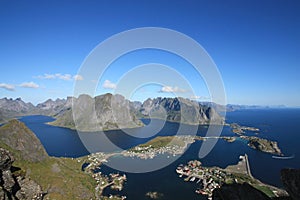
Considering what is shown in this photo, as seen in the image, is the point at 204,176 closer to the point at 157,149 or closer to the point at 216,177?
the point at 216,177

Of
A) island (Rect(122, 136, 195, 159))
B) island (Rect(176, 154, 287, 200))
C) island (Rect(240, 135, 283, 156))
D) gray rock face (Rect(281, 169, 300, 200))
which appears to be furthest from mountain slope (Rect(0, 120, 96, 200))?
island (Rect(240, 135, 283, 156))

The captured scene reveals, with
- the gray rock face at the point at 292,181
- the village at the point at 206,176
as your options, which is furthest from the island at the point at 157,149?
the gray rock face at the point at 292,181

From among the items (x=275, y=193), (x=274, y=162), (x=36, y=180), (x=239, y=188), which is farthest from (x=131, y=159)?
(x=239, y=188)

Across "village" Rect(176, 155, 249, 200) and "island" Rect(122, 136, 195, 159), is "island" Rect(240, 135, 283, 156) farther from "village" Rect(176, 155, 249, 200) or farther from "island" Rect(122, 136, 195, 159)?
"island" Rect(122, 136, 195, 159)

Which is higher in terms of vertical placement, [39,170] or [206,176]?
[39,170]

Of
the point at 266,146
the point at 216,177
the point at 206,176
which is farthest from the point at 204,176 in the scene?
the point at 266,146

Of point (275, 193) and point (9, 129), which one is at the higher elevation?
point (9, 129)

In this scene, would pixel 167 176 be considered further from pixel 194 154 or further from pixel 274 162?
pixel 274 162

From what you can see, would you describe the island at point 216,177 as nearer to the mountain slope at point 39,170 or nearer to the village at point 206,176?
the village at point 206,176

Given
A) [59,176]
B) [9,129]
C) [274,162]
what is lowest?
[274,162]
